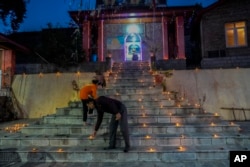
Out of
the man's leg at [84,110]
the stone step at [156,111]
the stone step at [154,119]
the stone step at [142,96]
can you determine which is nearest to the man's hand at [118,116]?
the man's leg at [84,110]

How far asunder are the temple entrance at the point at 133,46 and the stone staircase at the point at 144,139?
7960mm

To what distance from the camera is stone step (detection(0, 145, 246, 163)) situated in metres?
4.80

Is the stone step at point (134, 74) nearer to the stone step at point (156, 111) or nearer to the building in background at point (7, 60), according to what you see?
the stone step at point (156, 111)

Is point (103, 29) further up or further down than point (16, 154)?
further up

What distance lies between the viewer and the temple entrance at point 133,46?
608 inches

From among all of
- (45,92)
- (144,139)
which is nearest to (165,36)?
(45,92)

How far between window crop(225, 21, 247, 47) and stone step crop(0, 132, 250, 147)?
392 inches

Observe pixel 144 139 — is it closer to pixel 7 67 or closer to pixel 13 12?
pixel 7 67

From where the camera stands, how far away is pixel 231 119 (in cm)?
929

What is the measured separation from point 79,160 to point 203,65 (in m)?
10.5

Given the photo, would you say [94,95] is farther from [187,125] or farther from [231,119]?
[231,119]

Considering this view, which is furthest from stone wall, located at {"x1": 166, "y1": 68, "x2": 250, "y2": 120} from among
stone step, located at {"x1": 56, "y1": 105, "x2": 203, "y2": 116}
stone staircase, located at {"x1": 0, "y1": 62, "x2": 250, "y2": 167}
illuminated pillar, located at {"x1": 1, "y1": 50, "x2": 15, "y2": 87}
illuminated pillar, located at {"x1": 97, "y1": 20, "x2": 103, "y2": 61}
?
illuminated pillar, located at {"x1": 1, "y1": 50, "x2": 15, "y2": 87}

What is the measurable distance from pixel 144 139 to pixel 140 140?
97 millimetres

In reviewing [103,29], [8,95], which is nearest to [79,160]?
[8,95]
